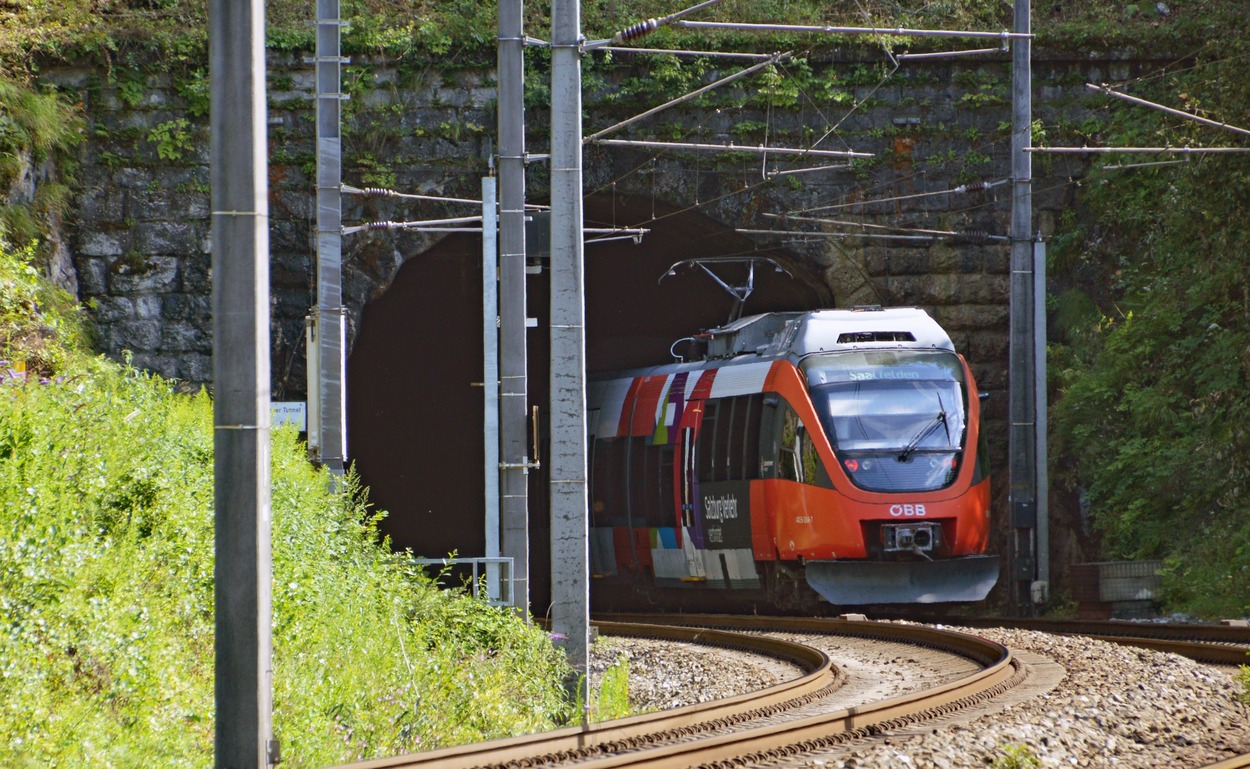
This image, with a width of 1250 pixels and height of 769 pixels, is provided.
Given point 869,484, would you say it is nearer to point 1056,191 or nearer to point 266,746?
point 1056,191

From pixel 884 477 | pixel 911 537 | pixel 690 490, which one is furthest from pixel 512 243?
pixel 690 490

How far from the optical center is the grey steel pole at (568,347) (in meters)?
11.3

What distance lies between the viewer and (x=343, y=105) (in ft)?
81.8

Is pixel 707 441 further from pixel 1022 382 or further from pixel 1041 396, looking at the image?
pixel 1041 396

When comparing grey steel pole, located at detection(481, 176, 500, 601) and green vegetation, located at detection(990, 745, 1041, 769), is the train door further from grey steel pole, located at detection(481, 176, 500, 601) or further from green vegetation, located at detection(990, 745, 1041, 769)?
green vegetation, located at detection(990, 745, 1041, 769)

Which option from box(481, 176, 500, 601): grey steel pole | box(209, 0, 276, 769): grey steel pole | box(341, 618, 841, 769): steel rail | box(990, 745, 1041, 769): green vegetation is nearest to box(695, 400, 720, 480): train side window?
box(481, 176, 500, 601): grey steel pole

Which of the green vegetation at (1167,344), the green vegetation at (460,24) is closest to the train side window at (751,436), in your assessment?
the green vegetation at (1167,344)

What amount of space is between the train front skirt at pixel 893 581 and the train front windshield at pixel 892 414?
3.24ft

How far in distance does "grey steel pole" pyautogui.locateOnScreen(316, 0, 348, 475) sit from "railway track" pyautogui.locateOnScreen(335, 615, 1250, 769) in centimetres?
483

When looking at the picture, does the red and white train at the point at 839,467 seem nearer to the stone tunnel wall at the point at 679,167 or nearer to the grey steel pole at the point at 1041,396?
the grey steel pole at the point at 1041,396

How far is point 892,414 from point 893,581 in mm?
1985

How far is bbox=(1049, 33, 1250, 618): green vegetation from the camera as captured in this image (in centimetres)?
2036

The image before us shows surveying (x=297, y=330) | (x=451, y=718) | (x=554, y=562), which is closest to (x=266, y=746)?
(x=451, y=718)

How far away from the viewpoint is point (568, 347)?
11258 millimetres
